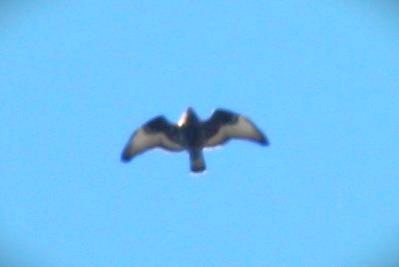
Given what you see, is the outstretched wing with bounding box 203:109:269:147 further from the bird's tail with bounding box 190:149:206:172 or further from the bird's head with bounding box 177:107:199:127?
the bird's tail with bounding box 190:149:206:172

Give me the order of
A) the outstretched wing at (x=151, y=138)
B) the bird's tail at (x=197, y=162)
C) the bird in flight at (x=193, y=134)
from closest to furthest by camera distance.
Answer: the bird's tail at (x=197, y=162), the bird in flight at (x=193, y=134), the outstretched wing at (x=151, y=138)

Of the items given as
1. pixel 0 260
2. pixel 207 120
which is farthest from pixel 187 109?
pixel 0 260

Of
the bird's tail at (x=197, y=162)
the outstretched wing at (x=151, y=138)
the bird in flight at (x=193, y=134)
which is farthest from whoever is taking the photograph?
the outstretched wing at (x=151, y=138)

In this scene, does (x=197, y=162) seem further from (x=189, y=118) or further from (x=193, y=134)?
(x=189, y=118)

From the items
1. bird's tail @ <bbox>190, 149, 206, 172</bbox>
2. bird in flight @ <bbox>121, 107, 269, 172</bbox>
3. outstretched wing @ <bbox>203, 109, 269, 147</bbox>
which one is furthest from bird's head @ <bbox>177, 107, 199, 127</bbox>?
bird's tail @ <bbox>190, 149, 206, 172</bbox>

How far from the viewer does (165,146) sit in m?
40.9

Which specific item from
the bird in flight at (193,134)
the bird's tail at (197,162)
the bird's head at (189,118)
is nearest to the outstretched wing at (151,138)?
the bird in flight at (193,134)

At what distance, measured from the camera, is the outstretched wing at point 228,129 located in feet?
134

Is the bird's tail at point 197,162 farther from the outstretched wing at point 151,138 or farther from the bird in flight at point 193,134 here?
the outstretched wing at point 151,138

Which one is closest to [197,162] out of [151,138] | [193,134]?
[193,134]

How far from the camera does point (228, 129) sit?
134 ft

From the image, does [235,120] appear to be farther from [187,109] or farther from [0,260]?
[0,260]

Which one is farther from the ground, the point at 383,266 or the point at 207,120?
the point at 207,120

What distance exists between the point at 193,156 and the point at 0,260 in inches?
107
